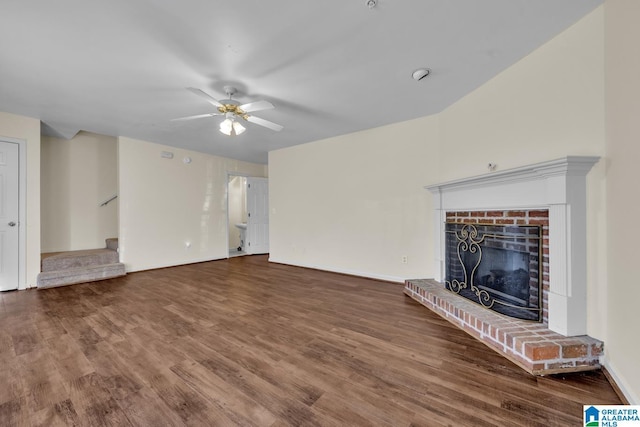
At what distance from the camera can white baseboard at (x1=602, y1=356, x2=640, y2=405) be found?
1350mm

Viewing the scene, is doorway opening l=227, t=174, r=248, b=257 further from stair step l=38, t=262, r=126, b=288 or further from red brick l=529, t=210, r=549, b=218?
red brick l=529, t=210, r=549, b=218

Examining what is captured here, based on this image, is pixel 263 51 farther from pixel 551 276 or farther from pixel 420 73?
pixel 551 276

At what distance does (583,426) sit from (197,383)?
215 cm

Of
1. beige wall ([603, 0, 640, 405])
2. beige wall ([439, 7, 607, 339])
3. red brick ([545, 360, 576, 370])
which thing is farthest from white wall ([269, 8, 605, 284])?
red brick ([545, 360, 576, 370])

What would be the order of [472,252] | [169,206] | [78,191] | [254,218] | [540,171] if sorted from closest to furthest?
[540,171], [472,252], [78,191], [169,206], [254,218]

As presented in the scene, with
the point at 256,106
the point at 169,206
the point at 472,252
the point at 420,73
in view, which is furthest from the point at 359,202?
the point at 169,206

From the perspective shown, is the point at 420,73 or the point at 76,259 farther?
the point at 76,259

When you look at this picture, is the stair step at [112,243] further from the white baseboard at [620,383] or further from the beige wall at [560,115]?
the white baseboard at [620,383]

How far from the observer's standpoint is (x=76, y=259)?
401cm

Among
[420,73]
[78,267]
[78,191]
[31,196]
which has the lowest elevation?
[78,267]

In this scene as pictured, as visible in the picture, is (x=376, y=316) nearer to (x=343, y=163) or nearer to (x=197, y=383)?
(x=197, y=383)

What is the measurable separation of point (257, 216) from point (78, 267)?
349 cm

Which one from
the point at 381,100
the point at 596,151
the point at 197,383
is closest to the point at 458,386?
the point at 197,383
